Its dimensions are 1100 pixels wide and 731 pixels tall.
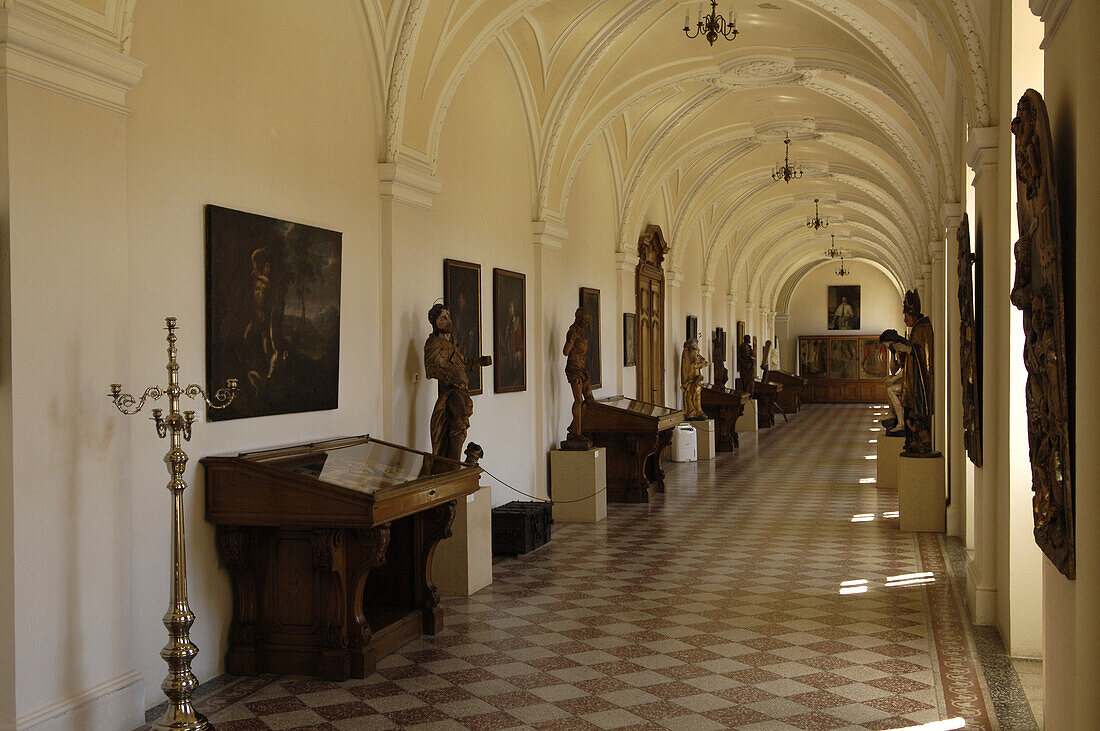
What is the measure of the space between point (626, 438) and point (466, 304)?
445 centimetres

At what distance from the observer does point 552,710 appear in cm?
538

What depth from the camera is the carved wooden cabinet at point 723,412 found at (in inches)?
817

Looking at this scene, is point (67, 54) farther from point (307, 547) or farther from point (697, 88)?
point (697, 88)

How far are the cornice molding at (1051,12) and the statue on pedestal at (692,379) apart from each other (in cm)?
1447

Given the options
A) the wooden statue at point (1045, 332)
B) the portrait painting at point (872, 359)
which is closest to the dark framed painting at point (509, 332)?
the wooden statue at point (1045, 332)

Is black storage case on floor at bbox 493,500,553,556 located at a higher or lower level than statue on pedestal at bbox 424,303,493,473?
lower

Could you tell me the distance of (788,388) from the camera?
1372 inches

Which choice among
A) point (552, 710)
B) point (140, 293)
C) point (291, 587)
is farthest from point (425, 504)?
point (140, 293)

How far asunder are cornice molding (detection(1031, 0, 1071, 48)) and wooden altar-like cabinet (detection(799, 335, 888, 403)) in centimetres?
3824

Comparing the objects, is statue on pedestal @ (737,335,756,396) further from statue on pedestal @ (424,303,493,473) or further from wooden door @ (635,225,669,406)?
statue on pedestal @ (424,303,493,473)

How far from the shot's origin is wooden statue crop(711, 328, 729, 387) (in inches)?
893

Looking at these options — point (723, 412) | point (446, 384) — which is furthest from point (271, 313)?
point (723, 412)

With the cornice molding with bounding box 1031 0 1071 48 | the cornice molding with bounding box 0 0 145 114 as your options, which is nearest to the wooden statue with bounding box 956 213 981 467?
the cornice molding with bounding box 1031 0 1071 48

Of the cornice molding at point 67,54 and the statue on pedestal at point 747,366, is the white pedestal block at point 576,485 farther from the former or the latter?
the statue on pedestal at point 747,366
